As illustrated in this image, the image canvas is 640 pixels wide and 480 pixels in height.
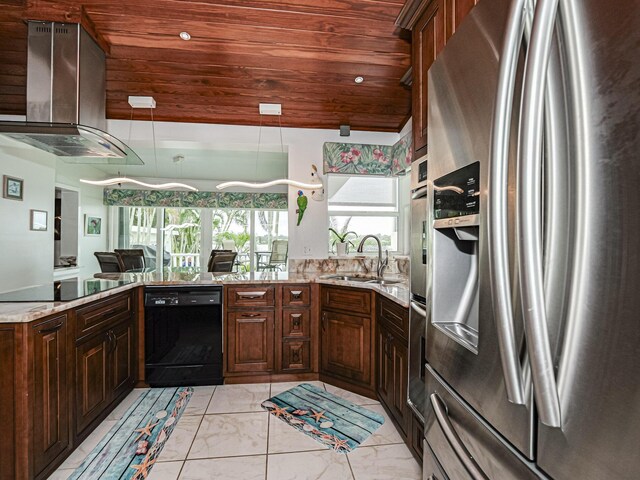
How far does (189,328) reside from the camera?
2.74 m

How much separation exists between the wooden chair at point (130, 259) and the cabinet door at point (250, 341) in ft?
7.76

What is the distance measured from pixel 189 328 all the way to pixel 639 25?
115 inches

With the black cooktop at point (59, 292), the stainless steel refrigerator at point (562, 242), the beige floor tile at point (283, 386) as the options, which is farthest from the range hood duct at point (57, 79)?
the stainless steel refrigerator at point (562, 242)

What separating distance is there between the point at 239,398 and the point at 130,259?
2.93 meters

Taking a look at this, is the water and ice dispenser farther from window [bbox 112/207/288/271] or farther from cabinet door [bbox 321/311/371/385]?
window [bbox 112/207/288/271]

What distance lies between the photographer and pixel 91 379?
6.59 feet

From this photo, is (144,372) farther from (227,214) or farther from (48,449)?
(227,214)

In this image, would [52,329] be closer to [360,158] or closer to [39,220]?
[360,158]

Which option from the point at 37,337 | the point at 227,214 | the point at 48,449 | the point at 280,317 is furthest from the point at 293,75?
the point at 227,214

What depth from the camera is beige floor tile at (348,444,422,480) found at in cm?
174

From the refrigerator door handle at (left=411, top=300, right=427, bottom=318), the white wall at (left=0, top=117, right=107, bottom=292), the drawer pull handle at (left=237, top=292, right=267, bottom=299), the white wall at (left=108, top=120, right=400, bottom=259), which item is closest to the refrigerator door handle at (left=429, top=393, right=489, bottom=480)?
the refrigerator door handle at (left=411, top=300, right=427, bottom=318)

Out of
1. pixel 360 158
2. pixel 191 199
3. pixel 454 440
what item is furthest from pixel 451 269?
pixel 191 199

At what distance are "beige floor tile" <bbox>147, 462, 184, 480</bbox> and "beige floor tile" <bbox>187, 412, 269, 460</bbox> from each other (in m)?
0.09

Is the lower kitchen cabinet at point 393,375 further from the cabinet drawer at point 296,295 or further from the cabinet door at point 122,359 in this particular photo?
the cabinet door at point 122,359
